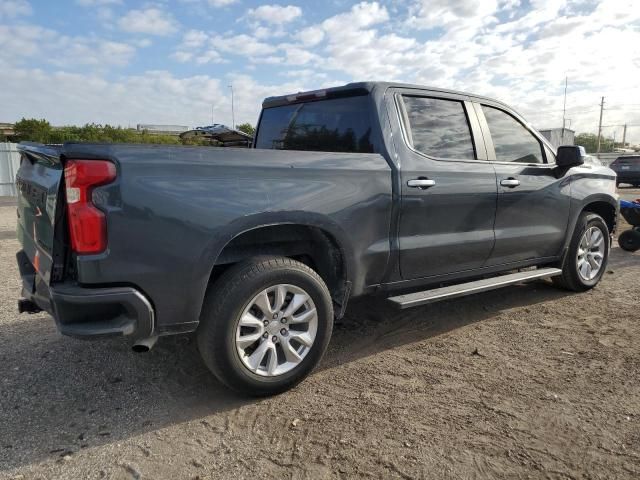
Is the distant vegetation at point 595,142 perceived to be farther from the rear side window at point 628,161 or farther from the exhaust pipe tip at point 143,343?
the exhaust pipe tip at point 143,343

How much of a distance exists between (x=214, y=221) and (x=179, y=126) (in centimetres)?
2621

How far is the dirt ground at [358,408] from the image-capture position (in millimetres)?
2316

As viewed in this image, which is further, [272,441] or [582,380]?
[582,380]

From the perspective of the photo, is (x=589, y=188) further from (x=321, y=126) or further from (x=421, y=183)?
(x=321, y=126)

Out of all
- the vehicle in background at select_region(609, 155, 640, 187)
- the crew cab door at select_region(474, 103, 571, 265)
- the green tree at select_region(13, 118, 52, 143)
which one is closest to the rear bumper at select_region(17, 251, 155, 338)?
the crew cab door at select_region(474, 103, 571, 265)

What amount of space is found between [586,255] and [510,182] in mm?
1690

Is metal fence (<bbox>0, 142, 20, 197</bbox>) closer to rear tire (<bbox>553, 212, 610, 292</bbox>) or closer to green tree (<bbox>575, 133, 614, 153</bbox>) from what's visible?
rear tire (<bbox>553, 212, 610, 292</bbox>)

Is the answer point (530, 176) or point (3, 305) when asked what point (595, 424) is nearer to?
point (530, 176)

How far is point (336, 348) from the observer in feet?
12.1

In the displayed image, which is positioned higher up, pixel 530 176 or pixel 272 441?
pixel 530 176

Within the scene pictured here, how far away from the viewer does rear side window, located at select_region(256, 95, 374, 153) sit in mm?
3545

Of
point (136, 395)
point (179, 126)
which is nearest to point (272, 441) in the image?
point (136, 395)

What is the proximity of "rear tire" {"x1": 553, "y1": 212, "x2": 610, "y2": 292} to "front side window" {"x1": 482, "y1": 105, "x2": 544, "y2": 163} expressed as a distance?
3.08ft

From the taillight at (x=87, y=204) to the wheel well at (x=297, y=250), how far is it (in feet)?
2.25
